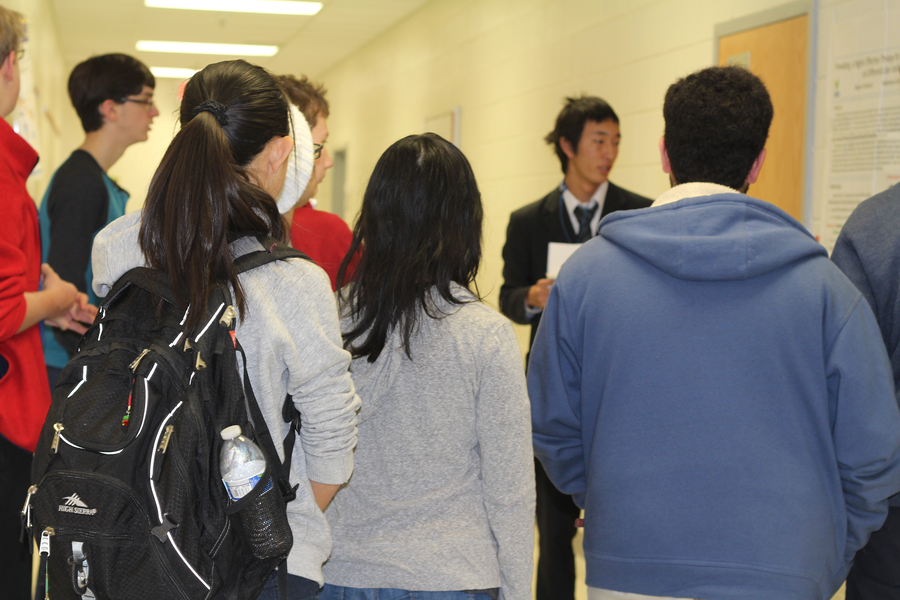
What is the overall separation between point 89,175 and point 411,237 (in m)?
1.38

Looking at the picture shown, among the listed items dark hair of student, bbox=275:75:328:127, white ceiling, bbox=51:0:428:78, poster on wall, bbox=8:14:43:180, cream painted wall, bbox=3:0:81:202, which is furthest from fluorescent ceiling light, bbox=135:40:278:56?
dark hair of student, bbox=275:75:328:127

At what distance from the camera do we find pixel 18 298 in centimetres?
147

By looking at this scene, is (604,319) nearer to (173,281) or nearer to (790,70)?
(173,281)

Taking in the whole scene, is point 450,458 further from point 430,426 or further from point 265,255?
point 265,255

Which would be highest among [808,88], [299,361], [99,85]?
[99,85]

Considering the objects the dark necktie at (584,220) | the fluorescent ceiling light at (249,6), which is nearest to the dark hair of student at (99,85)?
the dark necktie at (584,220)

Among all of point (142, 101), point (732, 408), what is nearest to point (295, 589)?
point (732, 408)

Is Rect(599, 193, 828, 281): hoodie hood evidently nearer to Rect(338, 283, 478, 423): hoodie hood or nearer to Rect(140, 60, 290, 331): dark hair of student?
Rect(338, 283, 478, 423): hoodie hood

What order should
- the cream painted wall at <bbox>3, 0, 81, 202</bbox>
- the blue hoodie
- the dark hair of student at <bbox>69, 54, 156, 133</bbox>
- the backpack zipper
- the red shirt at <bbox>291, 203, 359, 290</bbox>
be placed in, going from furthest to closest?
the cream painted wall at <bbox>3, 0, 81, 202</bbox>
the dark hair of student at <bbox>69, 54, 156, 133</bbox>
the red shirt at <bbox>291, 203, 359, 290</bbox>
the blue hoodie
the backpack zipper

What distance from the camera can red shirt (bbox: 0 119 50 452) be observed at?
1449 mm

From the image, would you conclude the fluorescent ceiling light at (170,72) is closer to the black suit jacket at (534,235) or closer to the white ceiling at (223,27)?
the white ceiling at (223,27)

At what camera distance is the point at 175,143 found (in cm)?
101

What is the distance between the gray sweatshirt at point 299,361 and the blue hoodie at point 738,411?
1.56 feet

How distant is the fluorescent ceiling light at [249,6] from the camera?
6281mm
